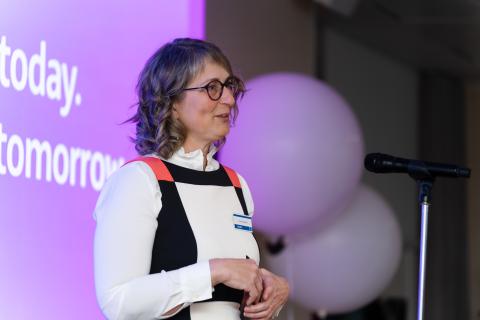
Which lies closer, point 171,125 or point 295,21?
point 171,125

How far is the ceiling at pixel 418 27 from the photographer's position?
616 cm

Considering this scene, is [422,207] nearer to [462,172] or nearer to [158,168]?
[462,172]

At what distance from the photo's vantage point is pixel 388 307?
24.0 feet

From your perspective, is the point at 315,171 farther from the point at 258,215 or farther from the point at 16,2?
the point at 16,2

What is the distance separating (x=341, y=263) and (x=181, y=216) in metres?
2.24

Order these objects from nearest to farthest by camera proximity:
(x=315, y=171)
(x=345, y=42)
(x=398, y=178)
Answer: (x=315, y=171), (x=345, y=42), (x=398, y=178)

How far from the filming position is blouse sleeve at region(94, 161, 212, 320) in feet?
5.60

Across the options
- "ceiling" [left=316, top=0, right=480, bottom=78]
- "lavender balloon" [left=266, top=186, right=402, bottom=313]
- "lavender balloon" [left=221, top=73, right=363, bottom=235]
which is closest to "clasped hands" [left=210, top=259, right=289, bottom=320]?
"lavender balloon" [left=221, top=73, right=363, bottom=235]

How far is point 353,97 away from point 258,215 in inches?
149

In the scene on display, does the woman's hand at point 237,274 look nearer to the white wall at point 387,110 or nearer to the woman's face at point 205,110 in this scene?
the woman's face at point 205,110

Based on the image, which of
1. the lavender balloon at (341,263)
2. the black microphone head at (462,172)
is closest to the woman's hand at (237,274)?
the black microphone head at (462,172)

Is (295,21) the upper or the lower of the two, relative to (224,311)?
upper

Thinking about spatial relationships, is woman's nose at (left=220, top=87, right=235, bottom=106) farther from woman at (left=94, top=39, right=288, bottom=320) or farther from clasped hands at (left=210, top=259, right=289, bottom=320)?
clasped hands at (left=210, top=259, right=289, bottom=320)

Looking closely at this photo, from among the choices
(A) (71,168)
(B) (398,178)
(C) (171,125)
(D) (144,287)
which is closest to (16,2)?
(A) (71,168)
